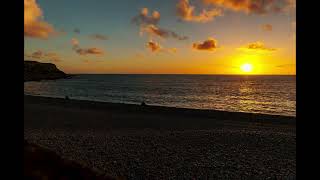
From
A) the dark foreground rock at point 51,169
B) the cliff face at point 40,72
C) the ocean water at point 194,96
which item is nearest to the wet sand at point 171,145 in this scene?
the dark foreground rock at point 51,169

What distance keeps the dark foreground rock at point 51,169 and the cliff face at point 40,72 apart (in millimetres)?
142226

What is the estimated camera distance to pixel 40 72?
155000 mm

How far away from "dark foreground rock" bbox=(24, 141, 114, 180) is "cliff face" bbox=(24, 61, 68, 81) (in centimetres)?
14223

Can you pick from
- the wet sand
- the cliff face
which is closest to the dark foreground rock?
the wet sand

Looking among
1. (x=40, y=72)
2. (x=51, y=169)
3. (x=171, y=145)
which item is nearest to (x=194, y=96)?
(x=171, y=145)

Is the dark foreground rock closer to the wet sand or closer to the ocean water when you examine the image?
the wet sand

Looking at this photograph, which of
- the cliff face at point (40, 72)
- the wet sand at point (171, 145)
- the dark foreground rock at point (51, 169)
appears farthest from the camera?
the cliff face at point (40, 72)

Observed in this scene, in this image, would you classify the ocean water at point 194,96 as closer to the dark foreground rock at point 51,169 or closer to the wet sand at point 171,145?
the wet sand at point 171,145

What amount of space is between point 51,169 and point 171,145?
7322 mm

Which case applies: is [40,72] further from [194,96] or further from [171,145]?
[171,145]

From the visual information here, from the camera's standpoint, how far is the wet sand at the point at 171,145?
8812 mm

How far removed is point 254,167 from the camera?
9.16 meters
